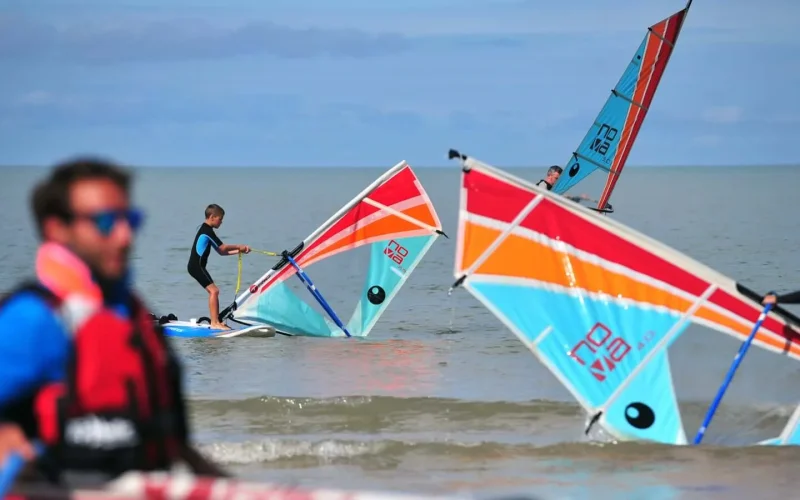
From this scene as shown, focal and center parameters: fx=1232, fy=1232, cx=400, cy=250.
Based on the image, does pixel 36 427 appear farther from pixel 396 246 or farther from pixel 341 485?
pixel 396 246

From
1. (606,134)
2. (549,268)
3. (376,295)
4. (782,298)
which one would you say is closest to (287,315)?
(376,295)

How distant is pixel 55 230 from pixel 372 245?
11828 mm

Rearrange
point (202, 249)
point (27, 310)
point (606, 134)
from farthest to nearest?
point (606, 134)
point (202, 249)
point (27, 310)

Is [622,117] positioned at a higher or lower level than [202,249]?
higher

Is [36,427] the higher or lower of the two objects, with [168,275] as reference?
higher

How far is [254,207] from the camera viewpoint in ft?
232

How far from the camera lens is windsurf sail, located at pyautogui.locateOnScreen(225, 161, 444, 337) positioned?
47.9 feet

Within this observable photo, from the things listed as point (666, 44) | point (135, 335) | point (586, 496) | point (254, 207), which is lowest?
point (254, 207)

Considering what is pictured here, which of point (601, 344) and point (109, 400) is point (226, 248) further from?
point (109, 400)

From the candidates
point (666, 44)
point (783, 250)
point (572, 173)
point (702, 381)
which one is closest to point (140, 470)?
point (702, 381)

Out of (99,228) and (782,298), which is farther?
(782,298)

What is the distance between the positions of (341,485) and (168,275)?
762 inches

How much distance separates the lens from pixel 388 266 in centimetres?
1484

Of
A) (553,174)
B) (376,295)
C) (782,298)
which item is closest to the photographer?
(782,298)
